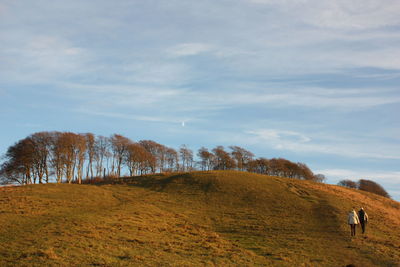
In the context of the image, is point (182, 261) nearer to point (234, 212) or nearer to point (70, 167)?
point (234, 212)

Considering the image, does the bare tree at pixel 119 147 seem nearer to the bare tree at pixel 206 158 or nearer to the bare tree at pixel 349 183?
the bare tree at pixel 206 158

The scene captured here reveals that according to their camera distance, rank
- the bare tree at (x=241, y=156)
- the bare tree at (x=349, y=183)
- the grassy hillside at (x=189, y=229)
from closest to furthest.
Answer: the grassy hillside at (x=189, y=229) < the bare tree at (x=241, y=156) < the bare tree at (x=349, y=183)

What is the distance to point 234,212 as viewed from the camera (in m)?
51.4

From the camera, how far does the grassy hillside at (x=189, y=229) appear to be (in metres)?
24.5

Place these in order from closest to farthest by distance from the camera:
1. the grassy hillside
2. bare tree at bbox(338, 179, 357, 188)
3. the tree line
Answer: the grassy hillside
the tree line
bare tree at bbox(338, 179, 357, 188)

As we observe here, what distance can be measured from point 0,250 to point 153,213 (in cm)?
2414

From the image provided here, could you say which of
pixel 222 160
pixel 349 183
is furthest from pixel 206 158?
pixel 349 183

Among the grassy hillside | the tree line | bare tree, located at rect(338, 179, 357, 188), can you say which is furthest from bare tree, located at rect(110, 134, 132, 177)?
bare tree, located at rect(338, 179, 357, 188)

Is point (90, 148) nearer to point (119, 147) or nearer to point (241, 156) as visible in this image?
point (119, 147)

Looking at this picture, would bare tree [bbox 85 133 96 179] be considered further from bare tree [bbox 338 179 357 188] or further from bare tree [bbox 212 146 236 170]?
bare tree [bbox 338 179 357 188]

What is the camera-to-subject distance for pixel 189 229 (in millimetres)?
38781

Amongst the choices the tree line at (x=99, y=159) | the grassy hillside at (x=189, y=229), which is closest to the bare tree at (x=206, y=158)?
the tree line at (x=99, y=159)

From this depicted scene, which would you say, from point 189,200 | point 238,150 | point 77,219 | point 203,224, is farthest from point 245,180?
point 238,150

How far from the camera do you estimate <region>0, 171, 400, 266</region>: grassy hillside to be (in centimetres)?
2452
